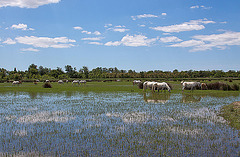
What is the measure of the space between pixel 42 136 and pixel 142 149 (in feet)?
15.5

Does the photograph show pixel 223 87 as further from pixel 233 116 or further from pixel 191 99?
pixel 233 116

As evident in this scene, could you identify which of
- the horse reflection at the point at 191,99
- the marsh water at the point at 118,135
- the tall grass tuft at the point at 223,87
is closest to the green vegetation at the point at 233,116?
the marsh water at the point at 118,135

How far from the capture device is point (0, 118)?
13.3 metres

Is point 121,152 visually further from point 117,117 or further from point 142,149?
point 117,117

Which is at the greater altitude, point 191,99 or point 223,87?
point 223,87

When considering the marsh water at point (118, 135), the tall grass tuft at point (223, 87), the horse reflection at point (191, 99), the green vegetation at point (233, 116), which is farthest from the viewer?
the tall grass tuft at point (223, 87)

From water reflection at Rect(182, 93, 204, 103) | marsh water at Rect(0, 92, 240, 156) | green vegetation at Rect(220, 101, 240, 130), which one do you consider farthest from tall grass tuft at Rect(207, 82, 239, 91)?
marsh water at Rect(0, 92, 240, 156)

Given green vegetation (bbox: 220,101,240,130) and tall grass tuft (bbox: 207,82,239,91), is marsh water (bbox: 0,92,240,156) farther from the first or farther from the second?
tall grass tuft (bbox: 207,82,239,91)

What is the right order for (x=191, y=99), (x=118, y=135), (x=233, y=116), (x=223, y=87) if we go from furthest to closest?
(x=223, y=87) < (x=191, y=99) < (x=233, y=116) < (x=118, y=135)

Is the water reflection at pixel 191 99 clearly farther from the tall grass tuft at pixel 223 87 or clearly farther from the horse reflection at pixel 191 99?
the tall grass tuft at pixel 223 87

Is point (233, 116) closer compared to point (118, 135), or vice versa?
point (118, 135)

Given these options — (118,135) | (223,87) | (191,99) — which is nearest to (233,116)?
(118,135)

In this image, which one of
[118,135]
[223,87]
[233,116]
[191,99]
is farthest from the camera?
[223,87]

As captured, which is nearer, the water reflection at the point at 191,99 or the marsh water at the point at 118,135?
the marsh water at the point at 118,135
